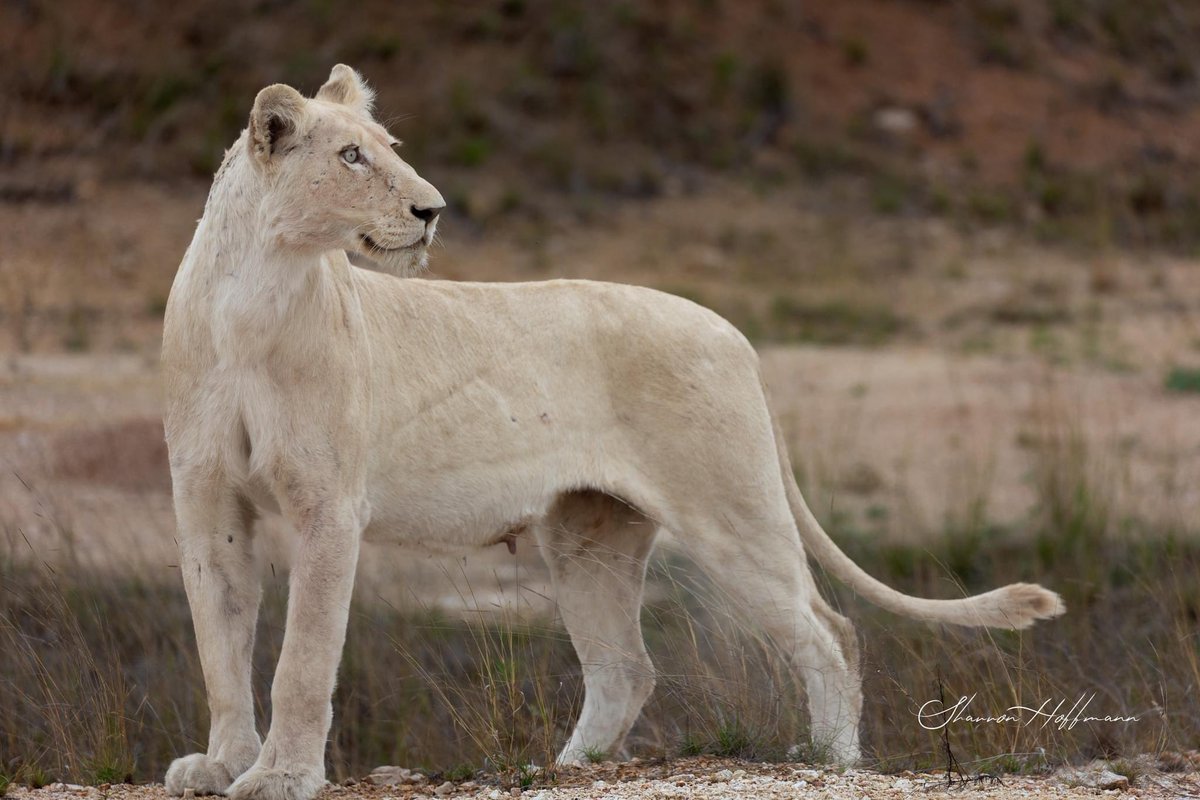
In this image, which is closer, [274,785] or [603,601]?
[274,785]

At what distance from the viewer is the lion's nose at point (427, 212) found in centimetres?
428

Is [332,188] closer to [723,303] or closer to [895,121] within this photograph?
[723,303]

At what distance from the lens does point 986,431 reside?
12664mm

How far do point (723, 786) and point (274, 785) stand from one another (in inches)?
49.4

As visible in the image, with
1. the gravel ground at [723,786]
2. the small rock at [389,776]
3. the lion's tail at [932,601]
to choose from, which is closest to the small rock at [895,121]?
the lion's tail at [932,601]

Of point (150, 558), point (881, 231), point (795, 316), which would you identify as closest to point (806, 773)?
point (150, 558)

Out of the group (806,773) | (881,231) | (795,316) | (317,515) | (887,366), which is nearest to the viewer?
(317,515)

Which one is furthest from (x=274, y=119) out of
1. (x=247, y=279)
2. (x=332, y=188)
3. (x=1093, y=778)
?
(x=1093, y=778)

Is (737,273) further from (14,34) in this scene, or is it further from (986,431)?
(14,34)

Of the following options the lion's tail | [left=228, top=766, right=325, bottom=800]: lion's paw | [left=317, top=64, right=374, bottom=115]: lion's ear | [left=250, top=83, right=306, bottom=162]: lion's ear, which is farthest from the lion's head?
the lion's tail

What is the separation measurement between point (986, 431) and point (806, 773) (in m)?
8.48

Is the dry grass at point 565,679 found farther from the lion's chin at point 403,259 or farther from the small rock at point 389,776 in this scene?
the lion's chin at point 403,259

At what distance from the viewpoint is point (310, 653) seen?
4.27 m

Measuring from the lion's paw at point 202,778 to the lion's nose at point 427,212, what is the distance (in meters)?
1.62
